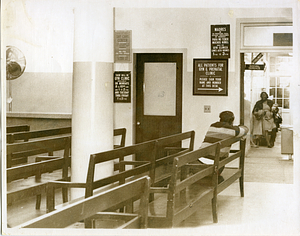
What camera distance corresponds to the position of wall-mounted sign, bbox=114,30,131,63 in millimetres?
3148

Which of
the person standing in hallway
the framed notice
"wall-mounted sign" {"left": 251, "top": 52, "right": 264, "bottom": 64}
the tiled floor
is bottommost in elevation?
the tiled floor

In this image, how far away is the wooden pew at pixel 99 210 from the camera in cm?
129

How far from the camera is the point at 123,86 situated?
378 centimetres

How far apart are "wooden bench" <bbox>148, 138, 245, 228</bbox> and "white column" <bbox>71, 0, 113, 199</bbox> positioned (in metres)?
0.67

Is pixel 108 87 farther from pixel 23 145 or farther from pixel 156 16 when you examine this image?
pixel 156 16

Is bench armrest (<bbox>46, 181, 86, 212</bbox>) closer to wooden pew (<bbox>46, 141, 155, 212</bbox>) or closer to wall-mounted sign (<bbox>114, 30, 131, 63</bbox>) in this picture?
wooden pew (<bbox>46, 141, 155, 212</bbox>)

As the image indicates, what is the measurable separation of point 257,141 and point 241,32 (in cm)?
129

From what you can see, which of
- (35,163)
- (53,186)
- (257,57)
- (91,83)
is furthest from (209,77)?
(53,186)

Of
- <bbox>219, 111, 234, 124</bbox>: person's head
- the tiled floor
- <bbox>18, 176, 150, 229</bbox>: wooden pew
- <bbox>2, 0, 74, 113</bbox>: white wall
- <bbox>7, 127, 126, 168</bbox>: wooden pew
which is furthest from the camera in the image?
<bbox>219, 111, 234, 124</bbox>: person's head

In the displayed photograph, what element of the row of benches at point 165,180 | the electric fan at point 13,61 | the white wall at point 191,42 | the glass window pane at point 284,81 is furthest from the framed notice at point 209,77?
the electric fan at point 13,61

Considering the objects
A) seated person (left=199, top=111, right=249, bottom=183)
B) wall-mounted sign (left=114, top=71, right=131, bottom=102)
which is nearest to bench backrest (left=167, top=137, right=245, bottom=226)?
seated person (left=199, top=111, right=249, bottom=183)

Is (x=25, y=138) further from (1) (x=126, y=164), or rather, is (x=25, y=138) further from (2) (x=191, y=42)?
(2) (x=191, y=42)

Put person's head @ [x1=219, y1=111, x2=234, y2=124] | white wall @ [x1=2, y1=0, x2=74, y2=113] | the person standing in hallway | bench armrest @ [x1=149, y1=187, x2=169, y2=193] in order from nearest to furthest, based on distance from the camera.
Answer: white wall @ [x1=2, y1=0, x2=74, y2=113], bench armrest @ [x1=149, y1=187, x2=169, y2=193], the person standing in hallway, person's head @ [x1=219, y1=111, x2=234, y2=124]

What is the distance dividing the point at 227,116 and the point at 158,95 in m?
0.94
